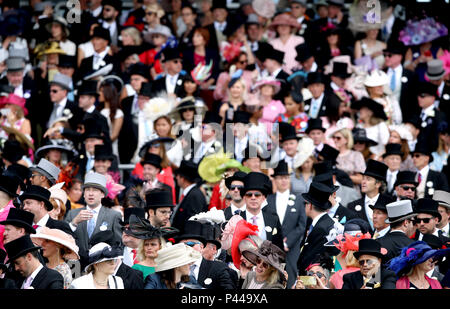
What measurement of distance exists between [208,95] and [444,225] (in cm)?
559

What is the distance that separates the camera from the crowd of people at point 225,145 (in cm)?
1090

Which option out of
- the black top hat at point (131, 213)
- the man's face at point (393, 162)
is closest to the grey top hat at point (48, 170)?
the black top hat at point (131, 213)

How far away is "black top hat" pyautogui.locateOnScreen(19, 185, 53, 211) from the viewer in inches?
477

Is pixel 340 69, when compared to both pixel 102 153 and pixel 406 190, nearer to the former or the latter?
pixel 406 190

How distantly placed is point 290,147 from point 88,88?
11.3 feet

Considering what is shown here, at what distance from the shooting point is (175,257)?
400 inches

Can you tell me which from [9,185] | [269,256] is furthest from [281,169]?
[269,256]

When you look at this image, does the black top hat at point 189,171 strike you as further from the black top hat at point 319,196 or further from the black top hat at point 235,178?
the black top hat at point 319,196

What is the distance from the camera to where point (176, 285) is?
10.2 meters

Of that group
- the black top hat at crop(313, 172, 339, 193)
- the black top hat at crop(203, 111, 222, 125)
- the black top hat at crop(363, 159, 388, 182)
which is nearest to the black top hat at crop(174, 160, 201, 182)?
the black top hat at crop(203, 111, 222, 125)

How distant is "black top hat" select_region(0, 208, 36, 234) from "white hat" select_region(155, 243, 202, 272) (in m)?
1.52

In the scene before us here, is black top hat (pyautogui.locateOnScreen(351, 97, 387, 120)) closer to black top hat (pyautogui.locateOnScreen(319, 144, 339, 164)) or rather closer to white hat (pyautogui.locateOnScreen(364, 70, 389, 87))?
white hat (pyautogui.locateOnScreen(364, 70, 389, 87))
